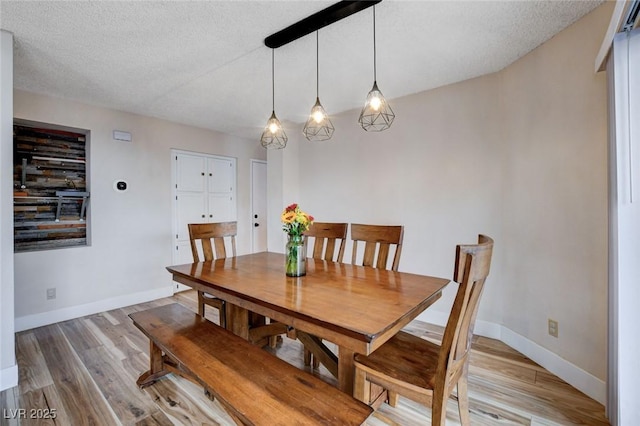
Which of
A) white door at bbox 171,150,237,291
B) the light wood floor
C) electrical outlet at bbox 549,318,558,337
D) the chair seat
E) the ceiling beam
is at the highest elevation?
the ceiling beam

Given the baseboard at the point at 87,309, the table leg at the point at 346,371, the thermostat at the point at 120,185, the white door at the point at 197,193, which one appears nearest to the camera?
the table leg at the point at 346,371

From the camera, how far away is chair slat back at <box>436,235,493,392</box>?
42.6 inches

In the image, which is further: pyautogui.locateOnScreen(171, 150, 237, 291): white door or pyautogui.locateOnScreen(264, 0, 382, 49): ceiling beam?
pyautogui.locateOnScreen(171, 150, 237, 291): white door

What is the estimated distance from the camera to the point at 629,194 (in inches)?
60.4

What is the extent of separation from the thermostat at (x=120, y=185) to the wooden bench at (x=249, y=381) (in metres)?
2.42

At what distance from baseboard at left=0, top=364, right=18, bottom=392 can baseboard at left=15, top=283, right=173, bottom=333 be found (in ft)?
4.17

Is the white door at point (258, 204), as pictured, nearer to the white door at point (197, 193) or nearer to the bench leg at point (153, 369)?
the white door at point (197, 193)

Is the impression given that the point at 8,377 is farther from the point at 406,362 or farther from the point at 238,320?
the point at 406,362

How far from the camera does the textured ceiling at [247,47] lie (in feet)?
6.02

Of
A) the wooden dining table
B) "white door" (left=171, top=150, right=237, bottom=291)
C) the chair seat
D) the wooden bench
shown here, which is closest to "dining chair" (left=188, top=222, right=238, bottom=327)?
the wooden dining table

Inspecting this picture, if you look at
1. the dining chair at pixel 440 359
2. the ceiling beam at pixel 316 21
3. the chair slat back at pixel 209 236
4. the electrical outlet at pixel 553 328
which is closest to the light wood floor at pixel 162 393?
the electrical outlet at pixel 553 328

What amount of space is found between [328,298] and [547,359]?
201 centimetres

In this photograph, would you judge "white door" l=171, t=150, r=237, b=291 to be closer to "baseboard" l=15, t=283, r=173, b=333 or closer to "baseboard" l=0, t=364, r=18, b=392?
"baseboard" l=15, t=283, r=173, b=333

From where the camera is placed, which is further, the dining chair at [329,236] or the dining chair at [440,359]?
the dining chair at [329,236]
